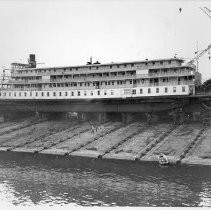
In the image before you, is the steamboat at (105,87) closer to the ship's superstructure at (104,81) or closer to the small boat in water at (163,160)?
the ship's superstructure at (104,81)

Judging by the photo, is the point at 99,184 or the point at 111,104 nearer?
the point at 99,184

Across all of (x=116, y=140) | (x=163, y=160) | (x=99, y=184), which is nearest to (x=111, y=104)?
(x=116, y=140)

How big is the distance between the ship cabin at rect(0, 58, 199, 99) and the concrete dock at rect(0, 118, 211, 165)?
6.90 meters

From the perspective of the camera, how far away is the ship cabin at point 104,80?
221ft

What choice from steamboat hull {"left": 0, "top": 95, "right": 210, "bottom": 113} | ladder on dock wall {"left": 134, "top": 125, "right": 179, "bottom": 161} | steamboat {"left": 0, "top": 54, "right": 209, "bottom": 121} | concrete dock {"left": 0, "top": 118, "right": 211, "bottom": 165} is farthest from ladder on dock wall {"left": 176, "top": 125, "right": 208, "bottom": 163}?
steamboat {"left": 0, "top": 54, "right": 209, "bottom": 121}

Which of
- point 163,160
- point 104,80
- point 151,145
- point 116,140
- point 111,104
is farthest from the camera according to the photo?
point 104,80

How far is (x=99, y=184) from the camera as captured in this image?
117ft

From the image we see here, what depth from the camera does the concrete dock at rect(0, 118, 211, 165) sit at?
4784 cm

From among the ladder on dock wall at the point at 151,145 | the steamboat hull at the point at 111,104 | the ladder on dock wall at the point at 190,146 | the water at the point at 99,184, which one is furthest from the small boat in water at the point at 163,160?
the steamboat hull at the point at 111,104

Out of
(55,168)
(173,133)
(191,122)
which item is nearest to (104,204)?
(55,168)

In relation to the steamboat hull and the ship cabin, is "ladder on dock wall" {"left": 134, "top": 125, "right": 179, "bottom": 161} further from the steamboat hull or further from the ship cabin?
the ship cabin

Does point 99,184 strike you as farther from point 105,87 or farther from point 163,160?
point 105,87

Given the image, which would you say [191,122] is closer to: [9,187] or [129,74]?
[129,74]

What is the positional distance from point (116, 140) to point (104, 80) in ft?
68.3
